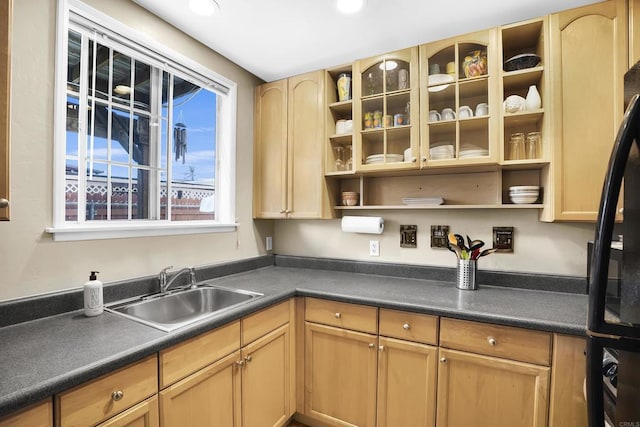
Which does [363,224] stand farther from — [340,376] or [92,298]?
[92,298]

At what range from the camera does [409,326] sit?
161 cm

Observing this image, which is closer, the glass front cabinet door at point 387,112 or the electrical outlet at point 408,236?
the glass front cabinet door at point 387,112

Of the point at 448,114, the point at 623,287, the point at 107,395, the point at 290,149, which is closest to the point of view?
the point at 623,287

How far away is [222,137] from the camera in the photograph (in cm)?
234

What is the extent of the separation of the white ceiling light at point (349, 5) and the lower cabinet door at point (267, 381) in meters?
1.77

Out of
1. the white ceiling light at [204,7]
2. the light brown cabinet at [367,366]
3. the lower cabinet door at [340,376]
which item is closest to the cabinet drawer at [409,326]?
the light brown cabinet at [367,366]

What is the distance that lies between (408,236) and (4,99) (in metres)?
2.11

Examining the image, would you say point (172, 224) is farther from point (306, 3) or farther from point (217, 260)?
point (306, 3)

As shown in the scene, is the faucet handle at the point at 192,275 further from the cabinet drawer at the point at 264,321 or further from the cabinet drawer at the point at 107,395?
the cabinet drawer at the point at 107,395

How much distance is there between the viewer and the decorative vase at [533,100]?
1715 millimetres

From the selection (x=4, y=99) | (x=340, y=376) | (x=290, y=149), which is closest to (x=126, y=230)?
(x=4, y=99)

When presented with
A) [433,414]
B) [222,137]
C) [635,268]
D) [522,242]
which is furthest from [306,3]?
[433,414]

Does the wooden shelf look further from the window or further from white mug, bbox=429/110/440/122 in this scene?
the window

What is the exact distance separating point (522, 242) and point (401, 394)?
1170mm
